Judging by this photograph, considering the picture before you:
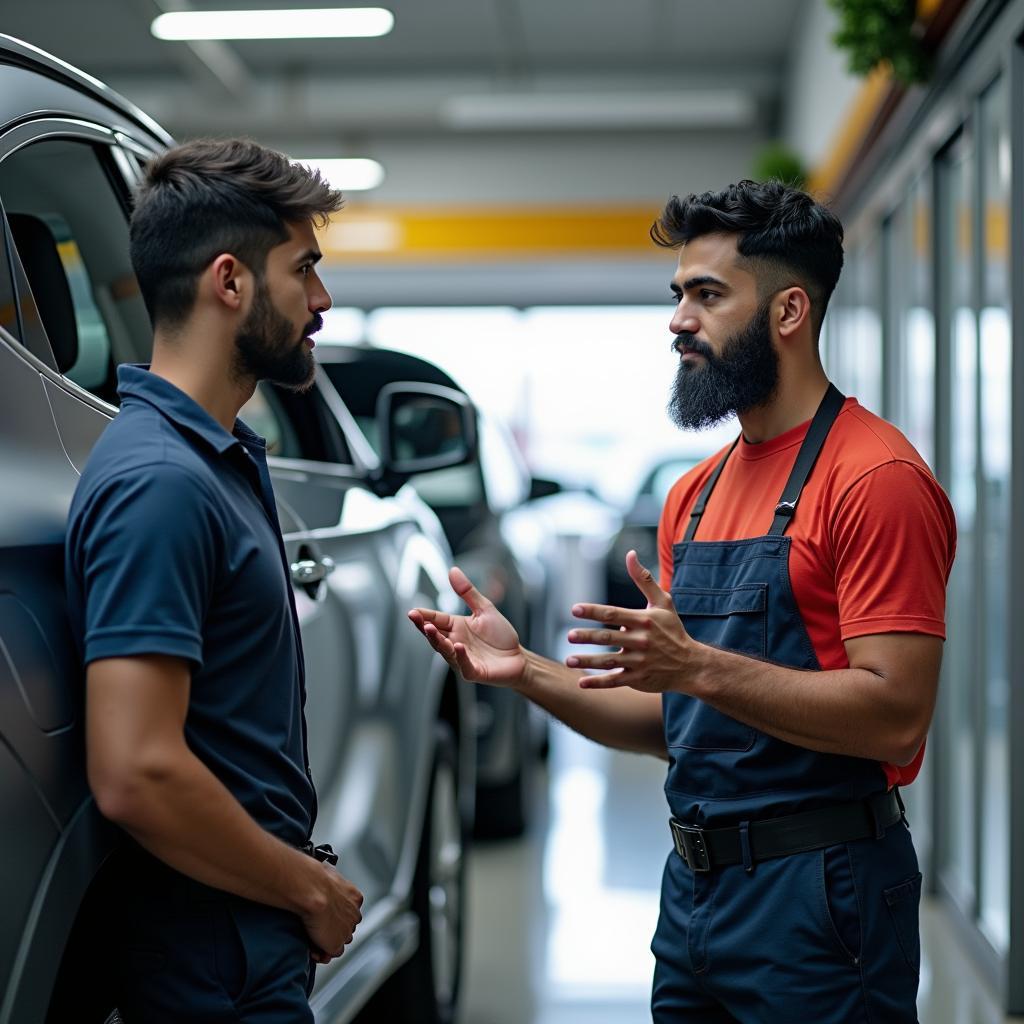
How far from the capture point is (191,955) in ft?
4.80

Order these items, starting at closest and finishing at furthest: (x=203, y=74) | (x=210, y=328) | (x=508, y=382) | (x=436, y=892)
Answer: (x=210, y=328) < (x=436, y=892) < (x=203, y=74) < (x=508, y=382)

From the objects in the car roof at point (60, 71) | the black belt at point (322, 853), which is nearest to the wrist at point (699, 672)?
the black belt at point (322, 853)

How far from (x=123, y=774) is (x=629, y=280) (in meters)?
11.7

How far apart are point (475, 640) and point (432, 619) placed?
0.36 ft

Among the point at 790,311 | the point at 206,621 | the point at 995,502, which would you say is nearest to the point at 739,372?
the point at 790,311

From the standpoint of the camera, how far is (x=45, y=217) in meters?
1.91

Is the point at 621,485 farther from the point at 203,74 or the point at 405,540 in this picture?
the point at 405,540

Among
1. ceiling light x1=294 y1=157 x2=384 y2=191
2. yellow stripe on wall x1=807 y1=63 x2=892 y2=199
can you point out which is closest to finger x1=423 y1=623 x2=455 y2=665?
yellow stripe on wall x1=807 y1=63 x2=892 y2=199

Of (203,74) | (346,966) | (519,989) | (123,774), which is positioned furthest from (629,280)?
(123,774)

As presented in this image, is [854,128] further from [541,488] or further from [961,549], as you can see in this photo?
[961,549]

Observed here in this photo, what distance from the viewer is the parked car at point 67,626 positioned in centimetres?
133

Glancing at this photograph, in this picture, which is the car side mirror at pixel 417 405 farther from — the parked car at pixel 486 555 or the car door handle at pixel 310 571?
the parked car at pixel 486 555

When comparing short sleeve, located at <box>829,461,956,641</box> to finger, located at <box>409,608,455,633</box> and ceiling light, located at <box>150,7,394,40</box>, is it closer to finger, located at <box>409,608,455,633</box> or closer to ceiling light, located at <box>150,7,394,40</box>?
finger, located at <box>409,608,455,633</box>

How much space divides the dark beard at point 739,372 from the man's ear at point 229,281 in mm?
694
